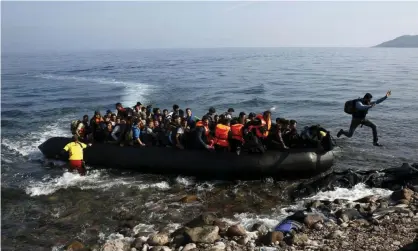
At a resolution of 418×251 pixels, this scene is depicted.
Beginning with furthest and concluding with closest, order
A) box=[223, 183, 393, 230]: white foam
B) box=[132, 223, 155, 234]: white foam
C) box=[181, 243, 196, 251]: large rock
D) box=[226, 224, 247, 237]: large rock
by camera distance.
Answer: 1. box=[223, 183, 393, 230]: white foam
2. box=[132, 223, 155, 234]: white foam
3. box=[226, 224, 247, 237]: large rock
4. box=[181, 243, 196, 251]: large rock

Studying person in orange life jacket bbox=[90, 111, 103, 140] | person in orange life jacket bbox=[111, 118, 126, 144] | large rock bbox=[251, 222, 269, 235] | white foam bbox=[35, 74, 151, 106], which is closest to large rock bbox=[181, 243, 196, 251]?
large rock bbox=[251, 222, 269, 235]

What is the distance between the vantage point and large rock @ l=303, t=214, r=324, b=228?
888 centimetres

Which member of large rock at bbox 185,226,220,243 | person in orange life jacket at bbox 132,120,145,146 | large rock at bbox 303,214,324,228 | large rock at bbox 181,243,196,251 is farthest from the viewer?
person in orange life jacket at bbox 132,120,145,146

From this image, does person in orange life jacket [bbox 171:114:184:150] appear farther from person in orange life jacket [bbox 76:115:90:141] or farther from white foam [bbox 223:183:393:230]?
person in orange life jacket [bbox 76:115:90:141]

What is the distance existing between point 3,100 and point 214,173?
2400 cm

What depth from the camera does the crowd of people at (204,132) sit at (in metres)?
12.0

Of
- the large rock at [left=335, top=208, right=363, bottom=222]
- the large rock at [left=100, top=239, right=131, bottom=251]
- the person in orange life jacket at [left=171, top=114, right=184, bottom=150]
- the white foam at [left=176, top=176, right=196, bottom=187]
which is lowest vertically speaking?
the large rock at [left=100, top=239, right=131, bottom=251]

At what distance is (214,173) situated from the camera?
12.4m

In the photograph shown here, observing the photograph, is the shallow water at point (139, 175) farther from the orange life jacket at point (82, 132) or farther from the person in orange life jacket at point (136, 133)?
the orange life jacket at point (82, 132)

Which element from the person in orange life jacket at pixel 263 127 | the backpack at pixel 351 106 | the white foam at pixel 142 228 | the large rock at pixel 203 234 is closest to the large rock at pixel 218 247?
the large rock at pixel 203 234

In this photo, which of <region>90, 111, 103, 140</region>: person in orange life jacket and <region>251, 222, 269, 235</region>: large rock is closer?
<region>251, 222, 269, 235</region>: large rock

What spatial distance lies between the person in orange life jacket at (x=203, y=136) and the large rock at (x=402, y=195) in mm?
5366

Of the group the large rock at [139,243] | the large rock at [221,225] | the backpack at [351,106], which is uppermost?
the backpack at [351,106]

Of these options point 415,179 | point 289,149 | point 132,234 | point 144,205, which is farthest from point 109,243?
point 415,179
